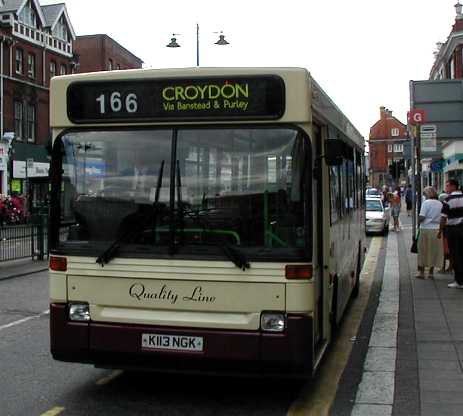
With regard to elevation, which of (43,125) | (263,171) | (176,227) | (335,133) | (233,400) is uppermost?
(43,125)

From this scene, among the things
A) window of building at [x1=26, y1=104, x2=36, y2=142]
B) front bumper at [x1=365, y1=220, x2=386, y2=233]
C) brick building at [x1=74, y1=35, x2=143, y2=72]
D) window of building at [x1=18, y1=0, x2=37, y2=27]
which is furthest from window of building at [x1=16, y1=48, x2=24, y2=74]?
front bumper at [x1=365, y1=220, x2=386, y2=233]

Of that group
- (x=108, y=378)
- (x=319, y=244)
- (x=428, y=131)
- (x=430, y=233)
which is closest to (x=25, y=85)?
(x=428, y=131)

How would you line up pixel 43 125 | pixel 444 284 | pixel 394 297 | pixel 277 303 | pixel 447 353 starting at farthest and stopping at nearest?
pixel 43 125 → pixel 444 284 → pixel 394 297 → pixel 447 353 → pixel 277 303

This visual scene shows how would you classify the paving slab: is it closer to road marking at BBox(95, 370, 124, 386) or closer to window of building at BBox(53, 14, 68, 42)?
road marking at BBox(95, 370, 124, 386)

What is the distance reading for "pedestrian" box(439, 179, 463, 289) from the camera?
36.0ft

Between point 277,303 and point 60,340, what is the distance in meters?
1.78

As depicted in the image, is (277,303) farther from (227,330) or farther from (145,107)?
(145,107)

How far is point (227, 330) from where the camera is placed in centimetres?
506

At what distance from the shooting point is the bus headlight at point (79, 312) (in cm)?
536

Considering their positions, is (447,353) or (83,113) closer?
(83,113)

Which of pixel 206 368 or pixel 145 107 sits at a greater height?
pixel 145 107

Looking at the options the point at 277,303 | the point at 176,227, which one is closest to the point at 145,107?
the point at 176,227

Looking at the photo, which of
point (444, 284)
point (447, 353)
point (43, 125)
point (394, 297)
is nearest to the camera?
point (447, 353)

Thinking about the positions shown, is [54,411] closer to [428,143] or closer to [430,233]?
[430,233]
